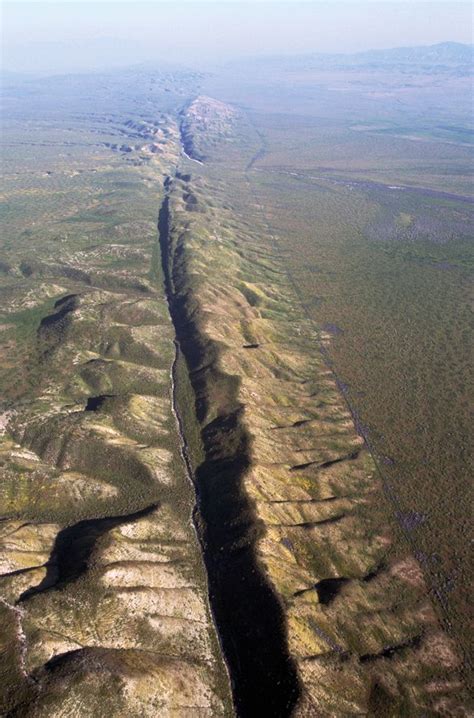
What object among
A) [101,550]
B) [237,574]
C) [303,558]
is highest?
[101,550]

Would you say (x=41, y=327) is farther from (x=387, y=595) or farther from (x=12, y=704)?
(x=387, y=595)

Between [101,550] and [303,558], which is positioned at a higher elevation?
[101,550]

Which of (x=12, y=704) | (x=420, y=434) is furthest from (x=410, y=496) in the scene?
(x=12, y=704)

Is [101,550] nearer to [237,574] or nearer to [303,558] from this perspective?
[237,574]

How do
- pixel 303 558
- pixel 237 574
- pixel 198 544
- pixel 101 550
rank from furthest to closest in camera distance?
pixel 198 544 < pixel 303 558 < pixel 237 574 < pixel 101 550

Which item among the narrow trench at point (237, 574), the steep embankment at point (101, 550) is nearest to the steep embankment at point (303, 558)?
the narrow trench at point (237, 574)

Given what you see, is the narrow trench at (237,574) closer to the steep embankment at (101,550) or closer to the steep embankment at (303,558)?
the steep embankment at (303,558)

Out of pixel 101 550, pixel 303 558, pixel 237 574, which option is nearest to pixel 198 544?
pixel 237 574
